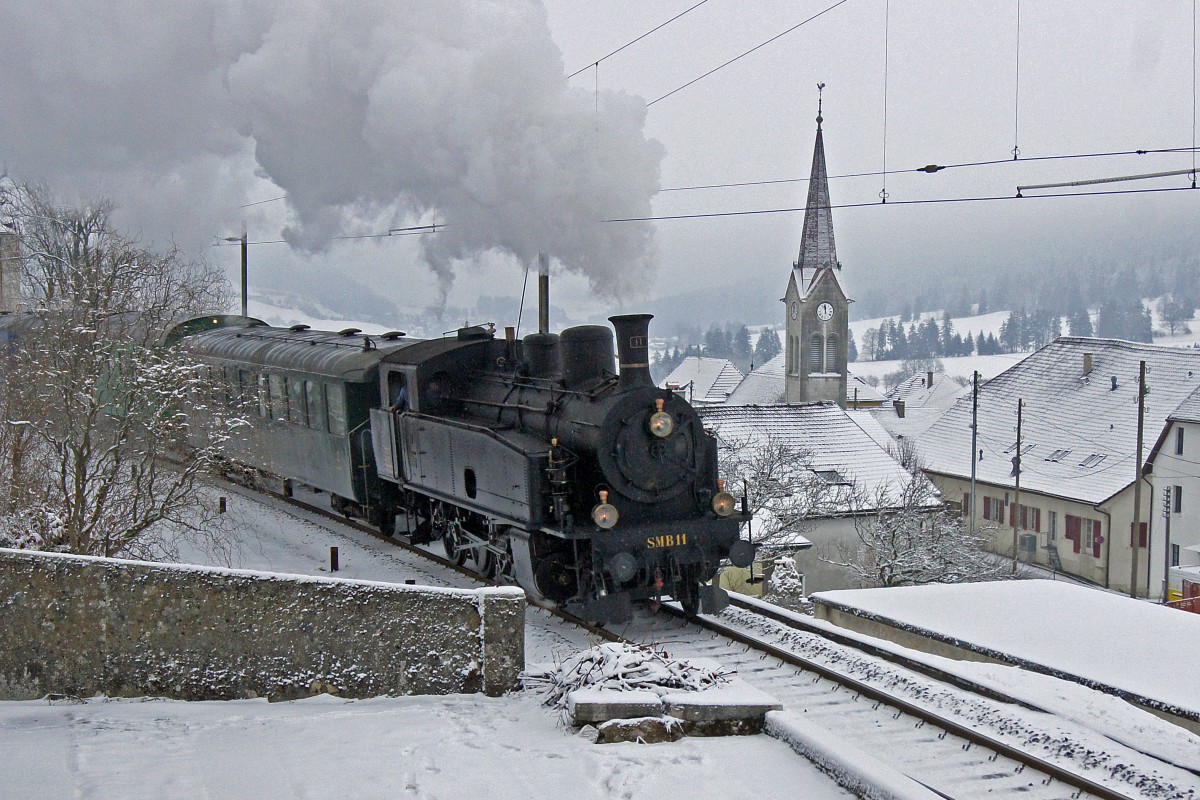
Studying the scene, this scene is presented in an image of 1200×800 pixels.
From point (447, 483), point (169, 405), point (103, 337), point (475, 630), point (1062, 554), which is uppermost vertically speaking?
point (103, 337)

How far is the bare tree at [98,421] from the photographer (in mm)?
10984

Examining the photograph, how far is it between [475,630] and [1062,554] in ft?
103

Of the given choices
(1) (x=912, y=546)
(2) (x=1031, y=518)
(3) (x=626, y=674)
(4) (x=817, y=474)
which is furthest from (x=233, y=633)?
(2) (x=1031, y=518)

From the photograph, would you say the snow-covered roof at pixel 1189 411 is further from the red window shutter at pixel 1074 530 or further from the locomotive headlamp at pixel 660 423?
the locomotive headlamp at pixel 660 423

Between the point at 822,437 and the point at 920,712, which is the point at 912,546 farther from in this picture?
the point at 920,712

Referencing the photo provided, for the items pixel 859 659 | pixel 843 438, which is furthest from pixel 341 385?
pixel 843 438

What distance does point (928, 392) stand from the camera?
8062cm

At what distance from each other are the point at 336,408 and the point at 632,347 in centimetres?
597

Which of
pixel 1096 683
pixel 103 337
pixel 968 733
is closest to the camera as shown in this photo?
pixel 968 733

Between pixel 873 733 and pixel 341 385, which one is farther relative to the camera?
pixel 341 385

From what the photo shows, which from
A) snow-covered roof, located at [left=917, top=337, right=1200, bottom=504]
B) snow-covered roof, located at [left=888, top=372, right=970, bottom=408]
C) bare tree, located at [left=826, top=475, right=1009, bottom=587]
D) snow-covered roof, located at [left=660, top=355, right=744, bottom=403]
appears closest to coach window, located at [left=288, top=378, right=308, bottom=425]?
bare tree, located at [left=826, top=475, right=1009, bottom=587]

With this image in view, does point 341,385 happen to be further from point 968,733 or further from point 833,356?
point 833,356

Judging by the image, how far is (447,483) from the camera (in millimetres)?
11055

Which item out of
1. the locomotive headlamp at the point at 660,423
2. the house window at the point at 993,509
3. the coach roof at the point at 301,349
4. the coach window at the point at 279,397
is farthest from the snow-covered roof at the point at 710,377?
the locomotive headlamp at the point at 660,423
